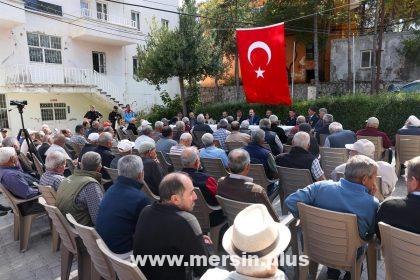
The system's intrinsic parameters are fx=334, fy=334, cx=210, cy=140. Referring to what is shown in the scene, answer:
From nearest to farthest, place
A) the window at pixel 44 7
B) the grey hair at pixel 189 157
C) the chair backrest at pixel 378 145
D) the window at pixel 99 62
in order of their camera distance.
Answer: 1. the grey hair at pixel 189 157
2. the chair backrest at pixel 378 145
3. the window at pixel 44 7
4. the window at pixel 99 62

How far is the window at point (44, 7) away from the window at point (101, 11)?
2353 millimetres

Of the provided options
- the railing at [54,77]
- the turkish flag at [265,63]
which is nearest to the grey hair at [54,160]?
the turkish flag at [265,63]

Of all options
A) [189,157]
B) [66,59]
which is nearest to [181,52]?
[66,59]

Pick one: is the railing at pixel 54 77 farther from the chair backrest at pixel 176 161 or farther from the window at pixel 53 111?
the chair backrest at pixel 176 161

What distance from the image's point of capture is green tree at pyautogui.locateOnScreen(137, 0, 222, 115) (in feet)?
45.9

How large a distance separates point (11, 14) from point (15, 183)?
39.1ft

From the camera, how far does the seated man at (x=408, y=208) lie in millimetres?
2359

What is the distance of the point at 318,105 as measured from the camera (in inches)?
459

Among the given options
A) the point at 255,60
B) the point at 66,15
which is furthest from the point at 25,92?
the point at 255,60

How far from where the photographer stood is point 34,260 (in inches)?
161

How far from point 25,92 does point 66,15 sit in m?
4.70

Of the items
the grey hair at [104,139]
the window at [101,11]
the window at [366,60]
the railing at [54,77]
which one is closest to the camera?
the grey hair at [104,139]

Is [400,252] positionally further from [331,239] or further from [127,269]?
[127,269]

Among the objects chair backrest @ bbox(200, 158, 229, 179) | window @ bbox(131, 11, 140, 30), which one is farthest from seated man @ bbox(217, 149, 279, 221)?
window @ bbox(131, 11, 140, 30)
